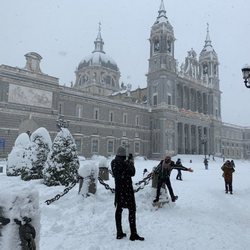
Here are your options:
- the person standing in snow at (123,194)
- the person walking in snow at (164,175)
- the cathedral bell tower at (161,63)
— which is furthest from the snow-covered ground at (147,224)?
the cathedral bell tower at (161,63)

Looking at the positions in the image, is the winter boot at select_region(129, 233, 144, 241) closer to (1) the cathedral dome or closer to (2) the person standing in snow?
(2) the person standing in snow

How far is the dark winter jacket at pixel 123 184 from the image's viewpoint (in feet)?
16.7

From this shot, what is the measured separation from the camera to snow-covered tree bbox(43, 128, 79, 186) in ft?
33.6

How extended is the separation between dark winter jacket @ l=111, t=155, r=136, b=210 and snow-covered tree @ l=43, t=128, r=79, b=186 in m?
5.55

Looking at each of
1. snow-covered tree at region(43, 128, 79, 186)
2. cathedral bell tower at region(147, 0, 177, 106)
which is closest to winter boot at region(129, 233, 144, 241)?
snow-covered tree at region(43, 128, 79, 186)

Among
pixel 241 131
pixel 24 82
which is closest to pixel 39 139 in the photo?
pixel 24 82

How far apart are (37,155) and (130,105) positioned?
32.8 metres

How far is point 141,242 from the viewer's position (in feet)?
15.9

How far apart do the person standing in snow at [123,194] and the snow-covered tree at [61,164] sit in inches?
219

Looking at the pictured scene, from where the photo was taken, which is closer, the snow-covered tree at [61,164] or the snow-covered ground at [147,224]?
the snow-covered ground at [147,224]

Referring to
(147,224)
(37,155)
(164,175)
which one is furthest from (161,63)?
(147,224)

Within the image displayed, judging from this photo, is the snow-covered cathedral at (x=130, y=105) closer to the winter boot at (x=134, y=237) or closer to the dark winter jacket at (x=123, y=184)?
the dark winter jacket at (x=123, y=184)

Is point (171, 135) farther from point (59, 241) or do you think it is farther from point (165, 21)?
point (59, 241)

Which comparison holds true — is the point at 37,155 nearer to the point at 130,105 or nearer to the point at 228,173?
the point at 228,173
